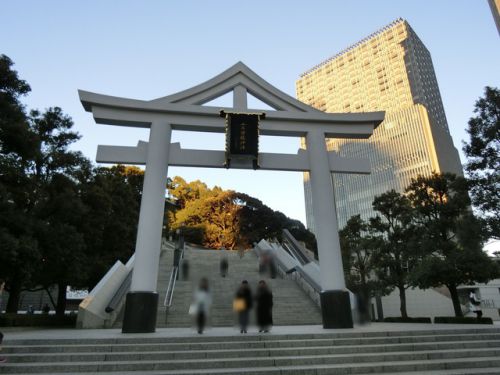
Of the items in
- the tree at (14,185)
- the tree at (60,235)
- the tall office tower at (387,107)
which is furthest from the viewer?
the tall office tower at (387,107)

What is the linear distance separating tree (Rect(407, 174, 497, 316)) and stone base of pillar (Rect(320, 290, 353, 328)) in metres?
6.85

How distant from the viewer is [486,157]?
42.1ft

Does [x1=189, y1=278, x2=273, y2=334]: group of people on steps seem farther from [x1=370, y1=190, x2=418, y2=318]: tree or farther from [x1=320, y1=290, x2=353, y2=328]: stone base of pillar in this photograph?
[x1=370, y1=190, x2=418, y2=318]: tree

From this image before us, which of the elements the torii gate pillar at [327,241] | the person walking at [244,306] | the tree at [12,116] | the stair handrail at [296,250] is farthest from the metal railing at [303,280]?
the tree at [12,116]

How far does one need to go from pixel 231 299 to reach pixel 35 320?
744cm

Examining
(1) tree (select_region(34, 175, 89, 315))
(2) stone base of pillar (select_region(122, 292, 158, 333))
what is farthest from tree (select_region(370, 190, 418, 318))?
(1) tree (select_region(34, 175, 89, 315))

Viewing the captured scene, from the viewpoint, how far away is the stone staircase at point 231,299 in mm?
11891

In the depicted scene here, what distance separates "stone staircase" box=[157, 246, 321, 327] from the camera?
468 inches

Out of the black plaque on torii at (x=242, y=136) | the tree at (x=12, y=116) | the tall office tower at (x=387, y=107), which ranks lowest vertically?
the black plaque on torii at (x=242, y=136)

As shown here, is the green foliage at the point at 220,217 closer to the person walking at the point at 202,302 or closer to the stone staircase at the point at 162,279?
the stone staircase at the point at 162,279

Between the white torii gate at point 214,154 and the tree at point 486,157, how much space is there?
4.62m

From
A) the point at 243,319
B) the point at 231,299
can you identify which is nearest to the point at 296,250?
the point at 231,299

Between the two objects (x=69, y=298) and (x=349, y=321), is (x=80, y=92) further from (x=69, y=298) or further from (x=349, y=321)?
(x=69, y=298)

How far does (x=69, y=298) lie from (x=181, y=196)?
17.1m
